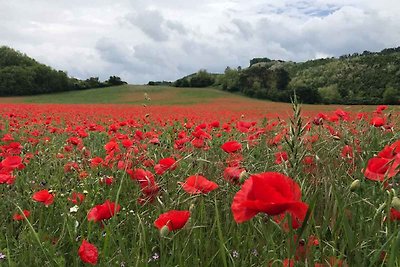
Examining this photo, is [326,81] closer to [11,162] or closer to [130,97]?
[130,97]

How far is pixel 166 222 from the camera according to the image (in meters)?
1.49

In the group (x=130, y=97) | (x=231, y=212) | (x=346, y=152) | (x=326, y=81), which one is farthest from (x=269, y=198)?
(x=326, y=81)

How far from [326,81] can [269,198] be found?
184 ft

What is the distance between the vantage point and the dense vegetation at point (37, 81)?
1992 inches

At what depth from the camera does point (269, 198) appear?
1.01 metres

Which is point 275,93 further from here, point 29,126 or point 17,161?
point 17,161

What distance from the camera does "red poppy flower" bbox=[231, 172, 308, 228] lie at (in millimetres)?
1002

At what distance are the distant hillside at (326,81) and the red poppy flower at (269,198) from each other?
38.5 meters

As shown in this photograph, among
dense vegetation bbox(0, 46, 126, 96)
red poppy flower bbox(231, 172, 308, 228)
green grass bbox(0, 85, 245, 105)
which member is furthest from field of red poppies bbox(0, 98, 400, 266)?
dense vegetation bbox(0, 46, 126, 96)

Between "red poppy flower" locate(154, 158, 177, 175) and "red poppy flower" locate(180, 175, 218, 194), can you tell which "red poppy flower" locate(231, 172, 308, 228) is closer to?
"red poppy flower" locate(180, 175, 218, 194)

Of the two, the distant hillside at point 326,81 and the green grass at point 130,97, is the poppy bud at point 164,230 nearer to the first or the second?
the green grass at point 130,97

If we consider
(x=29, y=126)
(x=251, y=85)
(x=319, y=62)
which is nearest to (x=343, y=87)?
(x=251, y=85)

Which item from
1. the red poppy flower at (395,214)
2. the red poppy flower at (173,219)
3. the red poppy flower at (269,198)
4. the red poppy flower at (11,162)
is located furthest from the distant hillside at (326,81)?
the red poppy flower at (269,198)

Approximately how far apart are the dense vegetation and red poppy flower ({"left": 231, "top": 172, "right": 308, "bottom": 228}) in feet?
174
